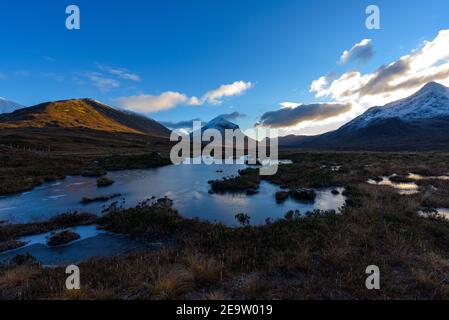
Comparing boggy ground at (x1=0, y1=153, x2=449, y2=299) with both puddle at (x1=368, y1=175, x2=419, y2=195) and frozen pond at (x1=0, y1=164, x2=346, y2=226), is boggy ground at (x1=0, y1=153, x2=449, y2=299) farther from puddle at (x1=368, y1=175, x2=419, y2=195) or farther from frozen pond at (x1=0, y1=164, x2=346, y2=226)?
puddle at (x1=368, y1=175, x2=419, y2=195)

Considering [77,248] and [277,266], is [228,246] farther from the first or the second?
[77,248]

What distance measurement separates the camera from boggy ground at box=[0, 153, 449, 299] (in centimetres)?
680

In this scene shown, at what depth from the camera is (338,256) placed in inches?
342

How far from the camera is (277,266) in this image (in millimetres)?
8359

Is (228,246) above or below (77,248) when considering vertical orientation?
above

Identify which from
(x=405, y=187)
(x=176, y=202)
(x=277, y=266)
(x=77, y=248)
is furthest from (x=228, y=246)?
(x=405, y=187)

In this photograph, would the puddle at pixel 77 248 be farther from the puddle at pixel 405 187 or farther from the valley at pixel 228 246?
the puddle at pixel 405 187

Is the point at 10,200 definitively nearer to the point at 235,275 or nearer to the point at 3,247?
the point at 3,247

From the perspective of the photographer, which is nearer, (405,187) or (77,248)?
(77,248)

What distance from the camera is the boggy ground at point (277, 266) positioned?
6.80m

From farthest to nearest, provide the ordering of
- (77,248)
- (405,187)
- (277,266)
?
(405,187)
(77,248)
(277,266)

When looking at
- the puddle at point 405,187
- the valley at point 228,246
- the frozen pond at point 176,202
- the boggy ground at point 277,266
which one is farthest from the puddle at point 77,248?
the puddle at point 405,187

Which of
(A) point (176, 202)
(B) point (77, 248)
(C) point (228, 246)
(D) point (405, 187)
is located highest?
(D) point (405, 187)

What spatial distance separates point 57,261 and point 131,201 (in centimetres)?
1166
